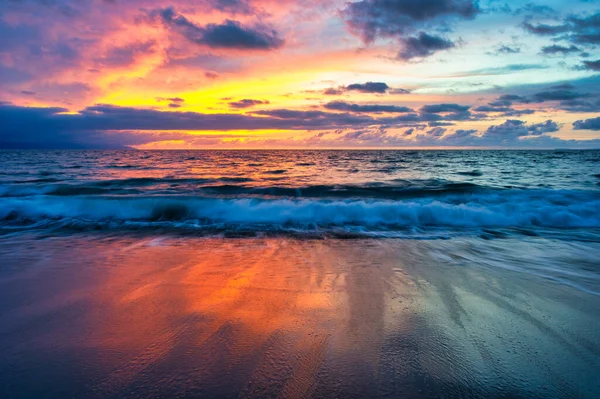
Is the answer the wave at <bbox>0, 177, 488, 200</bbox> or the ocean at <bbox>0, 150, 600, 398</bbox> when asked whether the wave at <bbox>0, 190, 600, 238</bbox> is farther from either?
the wave at <bbox>0, 177, 488, 200</bbox>

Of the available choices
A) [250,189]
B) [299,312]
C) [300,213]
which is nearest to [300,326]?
[299,312]

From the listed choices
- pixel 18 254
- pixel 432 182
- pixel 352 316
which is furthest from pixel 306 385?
pixel 432 182

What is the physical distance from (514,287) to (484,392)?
2436 mm

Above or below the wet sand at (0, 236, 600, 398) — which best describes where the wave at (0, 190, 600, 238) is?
below

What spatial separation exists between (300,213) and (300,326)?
24.5ft

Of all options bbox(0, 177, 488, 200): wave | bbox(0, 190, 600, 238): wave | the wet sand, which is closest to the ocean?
the wet sand

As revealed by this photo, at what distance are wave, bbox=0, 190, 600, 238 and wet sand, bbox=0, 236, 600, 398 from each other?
135 inches

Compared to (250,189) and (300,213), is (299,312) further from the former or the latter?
(250,189)

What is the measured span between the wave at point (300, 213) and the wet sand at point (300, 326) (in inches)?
135

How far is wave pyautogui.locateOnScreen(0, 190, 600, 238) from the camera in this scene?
914cm

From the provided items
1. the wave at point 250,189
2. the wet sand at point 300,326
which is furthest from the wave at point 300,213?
the wet sand at point 300,326

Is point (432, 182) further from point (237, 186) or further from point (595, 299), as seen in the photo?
point (595, 299)

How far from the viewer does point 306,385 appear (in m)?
2.34

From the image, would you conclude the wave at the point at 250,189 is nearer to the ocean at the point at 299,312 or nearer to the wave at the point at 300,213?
the wave at the point at 300,213
